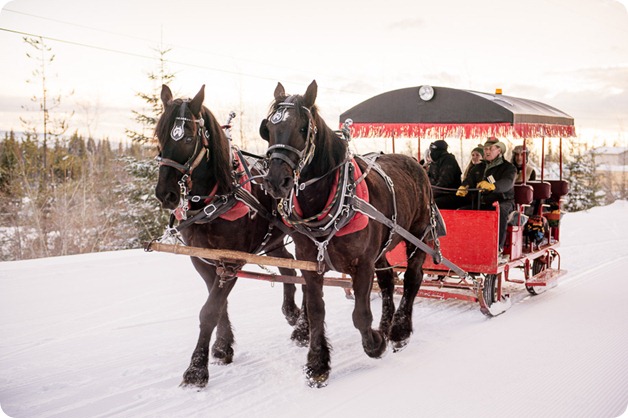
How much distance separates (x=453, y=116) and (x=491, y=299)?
218 cm

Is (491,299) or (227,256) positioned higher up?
(227,256)

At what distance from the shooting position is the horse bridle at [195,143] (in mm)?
3848

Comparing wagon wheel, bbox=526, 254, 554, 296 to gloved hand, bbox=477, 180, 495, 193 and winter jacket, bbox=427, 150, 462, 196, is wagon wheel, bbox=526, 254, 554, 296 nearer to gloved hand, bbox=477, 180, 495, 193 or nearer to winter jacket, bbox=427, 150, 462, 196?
winter jacket, bbox=427, 150, 462, 196

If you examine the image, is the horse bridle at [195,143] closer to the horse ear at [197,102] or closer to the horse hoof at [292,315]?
the horse ear at [197,102]

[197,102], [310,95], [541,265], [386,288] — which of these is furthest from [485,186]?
[197,102]

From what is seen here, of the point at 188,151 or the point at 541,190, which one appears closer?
the point at 188,151

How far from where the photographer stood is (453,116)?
6.26 metres

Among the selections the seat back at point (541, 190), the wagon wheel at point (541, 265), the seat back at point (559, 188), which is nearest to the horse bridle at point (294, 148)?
the seat back at point (541, 190)

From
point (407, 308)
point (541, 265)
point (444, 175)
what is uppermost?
point (444, 175)

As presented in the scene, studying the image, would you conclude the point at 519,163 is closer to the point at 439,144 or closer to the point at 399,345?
the point at 439,144

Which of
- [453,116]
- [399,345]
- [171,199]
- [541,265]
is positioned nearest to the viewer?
[171,199]

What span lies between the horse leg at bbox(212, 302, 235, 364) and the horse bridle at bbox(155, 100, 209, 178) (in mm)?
1368

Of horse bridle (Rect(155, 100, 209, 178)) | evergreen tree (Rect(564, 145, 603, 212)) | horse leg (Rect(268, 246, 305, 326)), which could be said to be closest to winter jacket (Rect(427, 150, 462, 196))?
horse leg (Rect(268, 246, 305, 326))

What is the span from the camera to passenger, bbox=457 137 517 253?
639 cm
